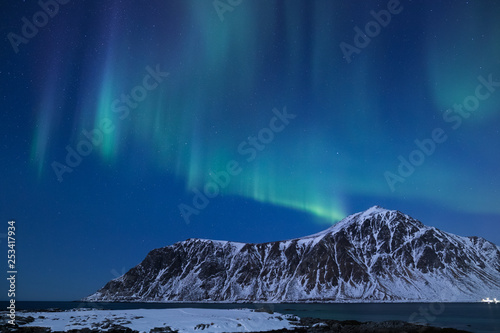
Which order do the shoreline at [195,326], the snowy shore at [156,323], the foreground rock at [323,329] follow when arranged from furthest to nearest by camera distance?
the snowy shore at [156,323], the shoreline at [195,326], the foreground rock at [323,329]

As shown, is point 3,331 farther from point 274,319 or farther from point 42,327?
point 274,319

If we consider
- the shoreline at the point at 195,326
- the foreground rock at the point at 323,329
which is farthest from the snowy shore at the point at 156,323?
the foreground rock at the point at 323,329

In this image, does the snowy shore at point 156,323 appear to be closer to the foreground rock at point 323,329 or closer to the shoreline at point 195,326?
the shoreline at point 195,326

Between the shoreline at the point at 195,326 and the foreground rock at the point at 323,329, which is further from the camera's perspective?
the shoreline at the point at 195,326

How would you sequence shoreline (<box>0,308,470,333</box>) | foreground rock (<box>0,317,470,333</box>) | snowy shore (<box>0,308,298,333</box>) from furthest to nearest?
snowy shore (<box>0,308,298,333</box>)
shoreline (<box>0,308,470,333</box>)
foreground rock (<box>0,317,470,333</box>)

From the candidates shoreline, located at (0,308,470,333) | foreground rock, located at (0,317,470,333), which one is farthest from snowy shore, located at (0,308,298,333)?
foreground rock, located at (0,317,470,333)

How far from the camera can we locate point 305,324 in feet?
216

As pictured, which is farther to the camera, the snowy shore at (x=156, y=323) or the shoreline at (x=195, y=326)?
the snowy shore at (x=156, y=323)

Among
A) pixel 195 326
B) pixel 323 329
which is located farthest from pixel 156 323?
pixel 323 329

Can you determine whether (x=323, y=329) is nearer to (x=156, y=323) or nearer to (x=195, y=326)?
(x=195, y=326)

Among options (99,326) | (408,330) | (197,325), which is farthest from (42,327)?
(408,330)

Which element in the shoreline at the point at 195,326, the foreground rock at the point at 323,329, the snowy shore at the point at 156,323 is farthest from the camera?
the snowy shore at the point at 156,323

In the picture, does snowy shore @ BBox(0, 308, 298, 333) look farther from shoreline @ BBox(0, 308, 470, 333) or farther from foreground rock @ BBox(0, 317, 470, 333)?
foreground rock @ BBox(0, 317, 470, 333)

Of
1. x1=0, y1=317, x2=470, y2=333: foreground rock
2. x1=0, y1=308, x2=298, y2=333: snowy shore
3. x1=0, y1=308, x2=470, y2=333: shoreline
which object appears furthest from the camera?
x1=0, y1=308, x2=298, y2=333: snowy shore
